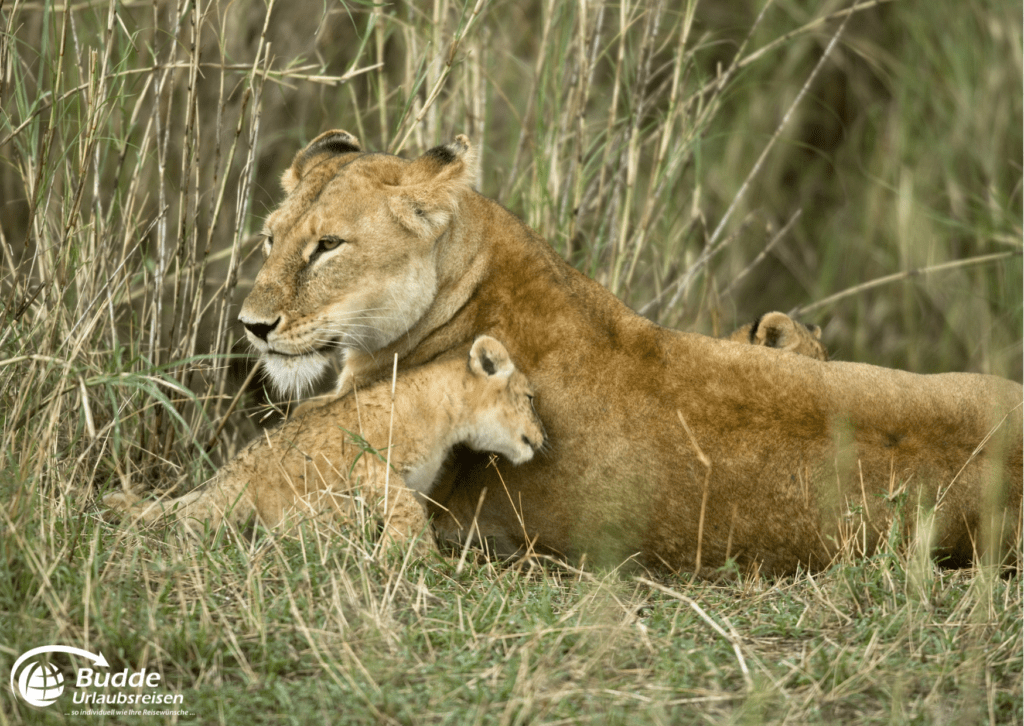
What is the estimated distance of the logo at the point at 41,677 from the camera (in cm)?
278

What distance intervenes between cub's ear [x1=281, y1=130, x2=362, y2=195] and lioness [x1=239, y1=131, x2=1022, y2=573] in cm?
23

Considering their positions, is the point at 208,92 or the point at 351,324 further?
the point at 208,92

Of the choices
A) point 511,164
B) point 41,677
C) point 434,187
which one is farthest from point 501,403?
point 511,164

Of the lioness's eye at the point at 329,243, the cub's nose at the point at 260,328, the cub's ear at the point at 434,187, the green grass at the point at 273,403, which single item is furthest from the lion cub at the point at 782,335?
the cub's nose at the point at 260,328

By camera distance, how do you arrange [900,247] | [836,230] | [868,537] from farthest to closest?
[836,230] → [900,247] → [868,537]

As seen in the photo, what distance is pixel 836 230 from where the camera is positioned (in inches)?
396

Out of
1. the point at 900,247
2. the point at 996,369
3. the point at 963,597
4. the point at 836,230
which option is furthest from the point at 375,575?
the point at 836,230

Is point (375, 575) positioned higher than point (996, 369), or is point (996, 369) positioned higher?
point (996, 369)

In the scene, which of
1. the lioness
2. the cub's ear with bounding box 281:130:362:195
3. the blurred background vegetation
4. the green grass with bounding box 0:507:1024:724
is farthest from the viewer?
the cub's ear with bounding box 281:130:362:195

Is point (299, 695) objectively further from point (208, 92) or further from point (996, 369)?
point (208, 92)

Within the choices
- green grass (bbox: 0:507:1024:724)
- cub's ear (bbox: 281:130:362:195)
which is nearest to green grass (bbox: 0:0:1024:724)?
green grass (bbox: 0:507:1024:724)

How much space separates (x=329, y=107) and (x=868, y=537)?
541 cm

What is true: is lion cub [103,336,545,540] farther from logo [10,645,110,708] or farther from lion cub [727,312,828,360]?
lion cub [727,312,828,360]

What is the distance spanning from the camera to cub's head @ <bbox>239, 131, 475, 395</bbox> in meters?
4.29
